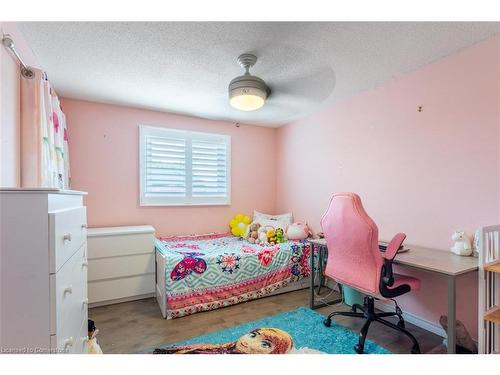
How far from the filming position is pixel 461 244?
6.19 feet

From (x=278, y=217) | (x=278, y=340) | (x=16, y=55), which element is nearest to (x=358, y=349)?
(x=278, y=340)

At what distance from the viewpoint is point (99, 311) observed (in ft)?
8.05

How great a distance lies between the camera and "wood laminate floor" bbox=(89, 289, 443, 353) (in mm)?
1923

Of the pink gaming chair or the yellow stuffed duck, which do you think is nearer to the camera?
the pink gaming chair

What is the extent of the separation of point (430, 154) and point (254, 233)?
2.14 meters

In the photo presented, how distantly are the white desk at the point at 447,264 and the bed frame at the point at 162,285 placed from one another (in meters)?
1.36

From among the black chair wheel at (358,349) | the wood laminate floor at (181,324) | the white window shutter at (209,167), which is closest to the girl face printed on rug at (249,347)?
the wood laminate floor at (181,324)

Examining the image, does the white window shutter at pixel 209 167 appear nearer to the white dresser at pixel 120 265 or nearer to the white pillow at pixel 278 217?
the white pillow at pixel 278 217

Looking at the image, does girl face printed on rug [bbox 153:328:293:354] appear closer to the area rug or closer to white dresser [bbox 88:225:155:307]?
the area rug

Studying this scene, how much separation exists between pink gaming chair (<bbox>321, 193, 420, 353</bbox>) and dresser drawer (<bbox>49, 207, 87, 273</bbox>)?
169cm

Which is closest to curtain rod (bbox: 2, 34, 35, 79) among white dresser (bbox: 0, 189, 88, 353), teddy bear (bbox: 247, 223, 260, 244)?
white dresser (bbox: 0, 189, 88, 353)

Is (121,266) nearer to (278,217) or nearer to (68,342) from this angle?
(68,342)
